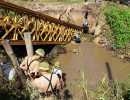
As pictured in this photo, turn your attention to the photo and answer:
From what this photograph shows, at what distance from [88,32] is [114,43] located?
7.83ft

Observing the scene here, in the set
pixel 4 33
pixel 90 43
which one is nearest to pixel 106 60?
pixel 90 43

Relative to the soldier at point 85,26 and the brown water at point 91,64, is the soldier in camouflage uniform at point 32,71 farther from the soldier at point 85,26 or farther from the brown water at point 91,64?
the soldier at point 85,26

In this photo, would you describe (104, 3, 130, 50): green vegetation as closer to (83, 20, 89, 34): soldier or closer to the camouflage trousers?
(83, 20, 89, 34): soldier

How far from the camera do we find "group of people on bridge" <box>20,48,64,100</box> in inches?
293

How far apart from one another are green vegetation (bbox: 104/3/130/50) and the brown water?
0.68 m

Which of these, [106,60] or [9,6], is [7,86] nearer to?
[9,6]

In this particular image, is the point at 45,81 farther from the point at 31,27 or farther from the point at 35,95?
the point at 31,27

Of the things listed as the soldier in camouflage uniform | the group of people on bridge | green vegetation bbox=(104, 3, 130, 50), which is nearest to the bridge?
the soldier in camouflage uniform

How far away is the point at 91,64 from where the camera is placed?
12.9 meters

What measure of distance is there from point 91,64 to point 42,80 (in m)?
5.69

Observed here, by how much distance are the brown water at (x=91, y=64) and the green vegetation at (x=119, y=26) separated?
68 cm

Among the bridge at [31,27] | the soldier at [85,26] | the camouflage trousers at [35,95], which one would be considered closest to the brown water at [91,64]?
the bridge at [31,27]

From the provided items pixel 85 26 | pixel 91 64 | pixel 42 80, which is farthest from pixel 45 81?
pixel 85 26

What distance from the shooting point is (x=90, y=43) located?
50.0ft
